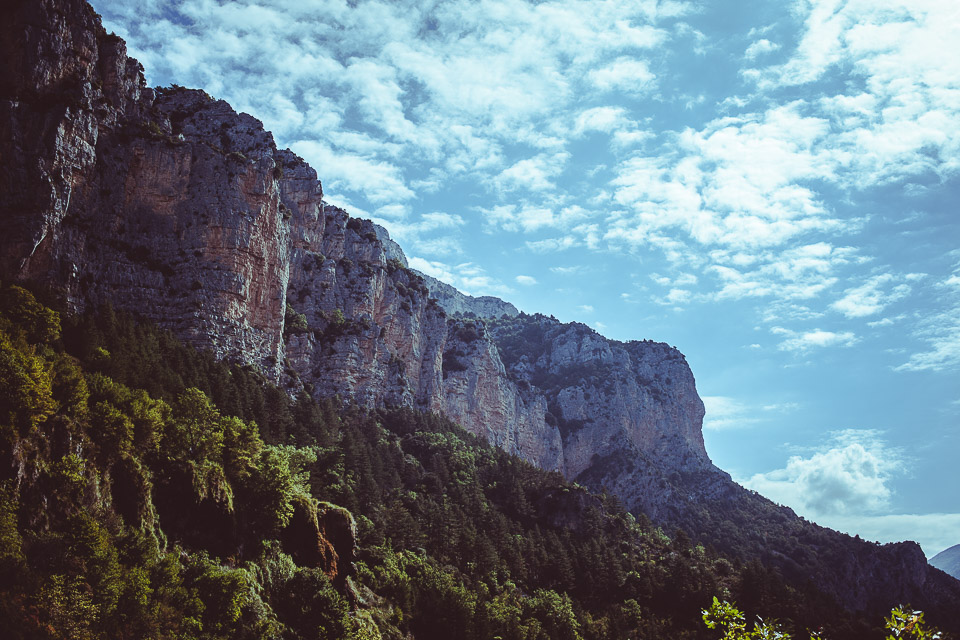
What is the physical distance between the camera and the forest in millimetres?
32438

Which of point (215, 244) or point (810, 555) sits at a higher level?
point (215, 244)

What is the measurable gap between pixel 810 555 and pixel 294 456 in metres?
116

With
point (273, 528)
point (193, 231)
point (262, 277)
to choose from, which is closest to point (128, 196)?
point (193, 231)

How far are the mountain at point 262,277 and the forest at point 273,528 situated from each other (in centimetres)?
764

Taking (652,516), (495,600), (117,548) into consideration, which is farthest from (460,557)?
(652,516)

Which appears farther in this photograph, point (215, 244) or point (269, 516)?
point (215, 244)

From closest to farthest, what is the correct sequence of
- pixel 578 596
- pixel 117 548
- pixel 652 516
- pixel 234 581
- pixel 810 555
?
pixel 117 548 → pixel 234 581 → pixel 578 596 → pixel 810 555 → pixel 652 516

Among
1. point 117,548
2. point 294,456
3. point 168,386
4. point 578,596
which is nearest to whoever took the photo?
point 117,548

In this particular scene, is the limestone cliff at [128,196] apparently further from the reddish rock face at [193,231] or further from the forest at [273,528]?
the forest at [273,528]

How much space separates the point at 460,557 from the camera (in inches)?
3063

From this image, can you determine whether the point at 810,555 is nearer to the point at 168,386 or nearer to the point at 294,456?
the point at 294,456

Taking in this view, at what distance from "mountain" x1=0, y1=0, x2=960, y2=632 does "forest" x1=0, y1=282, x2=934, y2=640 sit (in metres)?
7.64

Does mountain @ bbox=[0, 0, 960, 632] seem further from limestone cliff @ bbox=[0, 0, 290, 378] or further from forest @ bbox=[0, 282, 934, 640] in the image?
forest @ bbox=[0, 282, 934, 640]

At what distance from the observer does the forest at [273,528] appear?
1277 inches
